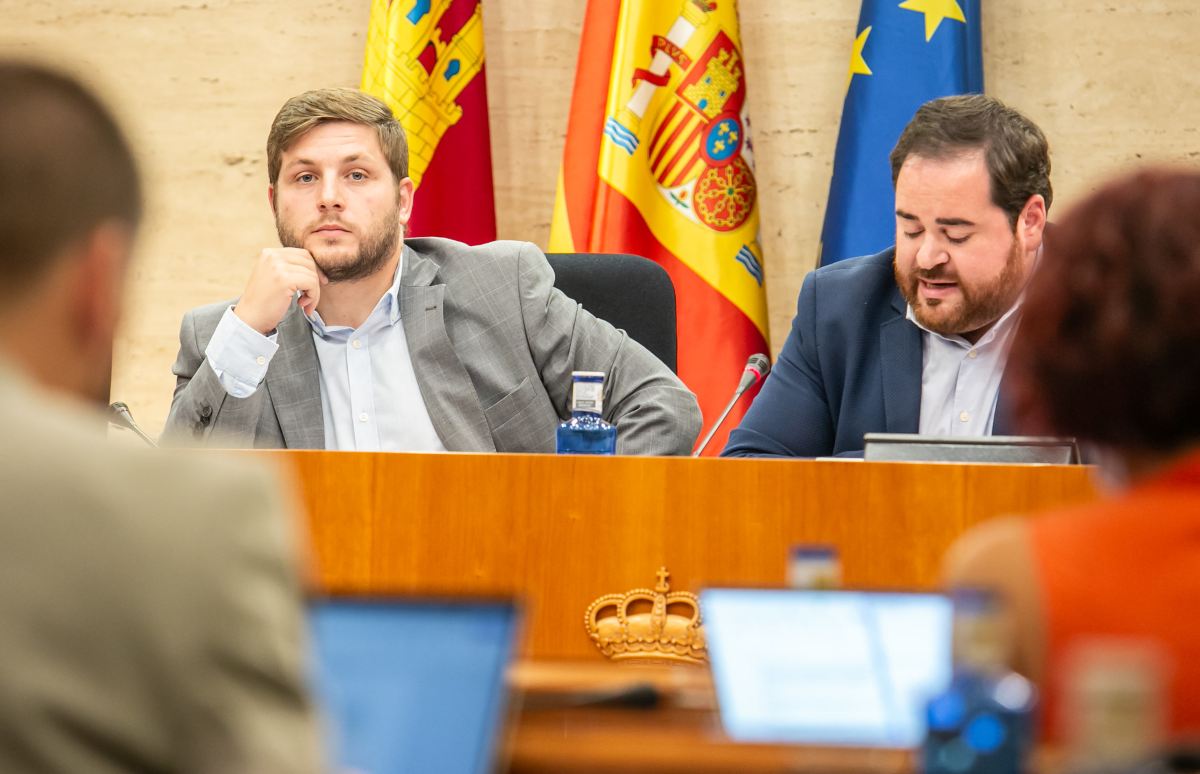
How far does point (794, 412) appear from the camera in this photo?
3.12m

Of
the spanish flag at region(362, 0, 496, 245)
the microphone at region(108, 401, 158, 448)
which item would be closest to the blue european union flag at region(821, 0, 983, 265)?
the spanish flag at region(362, 0, 496, 245)

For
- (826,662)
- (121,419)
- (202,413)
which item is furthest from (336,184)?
(826,662)

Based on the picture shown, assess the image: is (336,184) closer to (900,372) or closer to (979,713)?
(900,372)

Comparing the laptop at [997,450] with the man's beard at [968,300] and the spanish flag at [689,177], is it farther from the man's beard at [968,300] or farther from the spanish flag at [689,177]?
the spanish flag at [689,177]

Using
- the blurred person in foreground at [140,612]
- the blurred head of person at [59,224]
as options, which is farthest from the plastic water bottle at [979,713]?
the blurred head of person at [59,224]

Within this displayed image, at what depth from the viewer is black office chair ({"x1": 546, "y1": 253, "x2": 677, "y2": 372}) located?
3350mm

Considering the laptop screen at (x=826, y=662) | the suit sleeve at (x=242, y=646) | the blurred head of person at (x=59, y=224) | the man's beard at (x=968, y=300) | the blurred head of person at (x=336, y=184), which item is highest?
the blurred head of person at (x=336, y=184)

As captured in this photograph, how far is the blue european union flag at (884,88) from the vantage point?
396 centimetres

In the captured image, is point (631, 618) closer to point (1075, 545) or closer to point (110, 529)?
point (1075, 545)

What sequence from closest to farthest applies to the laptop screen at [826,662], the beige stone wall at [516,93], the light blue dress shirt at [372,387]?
the laptop screen at [826,662]
the light blue dress shirt at [372,387]
the beige stone wall at [516,93]

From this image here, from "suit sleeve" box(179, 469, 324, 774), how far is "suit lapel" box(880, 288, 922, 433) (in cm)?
228

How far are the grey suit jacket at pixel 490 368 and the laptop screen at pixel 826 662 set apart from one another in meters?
1.74

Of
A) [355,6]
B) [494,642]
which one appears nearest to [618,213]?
[355,6]

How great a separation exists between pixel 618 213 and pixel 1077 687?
324 centimetres
